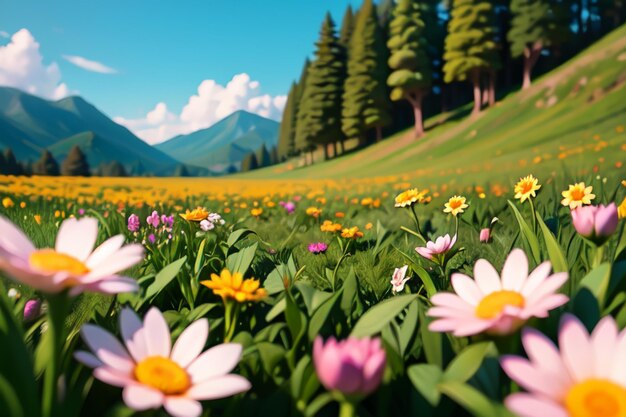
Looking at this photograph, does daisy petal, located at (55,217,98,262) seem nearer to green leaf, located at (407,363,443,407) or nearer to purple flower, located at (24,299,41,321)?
purple flower, located at (24,299,41,321)

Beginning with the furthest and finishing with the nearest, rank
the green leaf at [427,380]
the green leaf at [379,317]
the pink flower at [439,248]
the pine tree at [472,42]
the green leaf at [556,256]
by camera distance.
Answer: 1. the pine tree at [472,42]
2. the pink flower at [439,248]
3. the green leaf at [556,256]
4. the green leaf at [379,317]
5. the green leaf at [427,380]

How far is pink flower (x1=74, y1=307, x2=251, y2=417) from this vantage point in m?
0.49

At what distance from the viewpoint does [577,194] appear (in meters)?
1.31

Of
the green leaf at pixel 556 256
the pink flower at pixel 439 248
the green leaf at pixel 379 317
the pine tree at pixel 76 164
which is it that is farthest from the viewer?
the pine tree at pixel 76 164

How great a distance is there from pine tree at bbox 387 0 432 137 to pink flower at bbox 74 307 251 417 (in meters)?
25.7

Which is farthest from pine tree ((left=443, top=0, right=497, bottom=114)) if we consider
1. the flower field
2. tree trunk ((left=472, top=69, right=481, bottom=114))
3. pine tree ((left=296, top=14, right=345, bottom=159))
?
the flower field

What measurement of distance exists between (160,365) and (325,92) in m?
31.4

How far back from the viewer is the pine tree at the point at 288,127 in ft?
139

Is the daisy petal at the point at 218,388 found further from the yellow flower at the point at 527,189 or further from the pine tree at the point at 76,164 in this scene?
the pine tree at the point at 76,164

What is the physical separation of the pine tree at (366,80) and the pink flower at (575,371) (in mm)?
27904

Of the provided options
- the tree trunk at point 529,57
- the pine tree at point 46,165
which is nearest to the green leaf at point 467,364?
the tree trunk at point 529,57

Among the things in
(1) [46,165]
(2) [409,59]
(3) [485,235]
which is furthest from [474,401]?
(1) [46,165]

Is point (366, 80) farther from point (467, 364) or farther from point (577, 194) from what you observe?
point (467, 364)

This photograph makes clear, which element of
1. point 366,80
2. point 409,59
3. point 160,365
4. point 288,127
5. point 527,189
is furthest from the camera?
point 288,127
